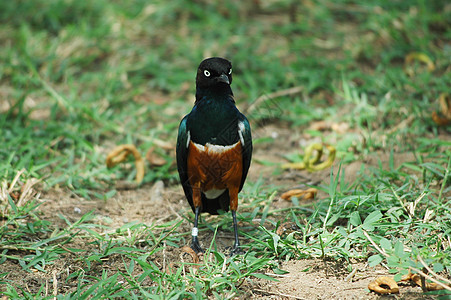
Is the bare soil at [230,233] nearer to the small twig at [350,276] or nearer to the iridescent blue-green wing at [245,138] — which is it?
the small twig at [350,276]

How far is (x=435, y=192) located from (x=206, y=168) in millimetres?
1656

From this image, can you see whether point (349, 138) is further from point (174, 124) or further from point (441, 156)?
point (174, 124)

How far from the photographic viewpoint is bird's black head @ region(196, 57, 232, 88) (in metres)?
3.35

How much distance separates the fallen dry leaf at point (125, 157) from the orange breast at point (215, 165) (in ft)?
3.32

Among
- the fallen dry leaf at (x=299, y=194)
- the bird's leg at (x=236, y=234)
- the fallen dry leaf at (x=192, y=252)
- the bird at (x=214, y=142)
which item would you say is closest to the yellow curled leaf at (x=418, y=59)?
the fallen dry leaf at (x=299, y=194)

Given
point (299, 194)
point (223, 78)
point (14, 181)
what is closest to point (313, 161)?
point (299, 194)

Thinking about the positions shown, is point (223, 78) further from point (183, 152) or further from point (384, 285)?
point (384, 285)

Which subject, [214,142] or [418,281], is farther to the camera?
[214,142]

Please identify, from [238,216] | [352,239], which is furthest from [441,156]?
[238,216]

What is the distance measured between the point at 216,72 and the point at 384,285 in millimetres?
1641

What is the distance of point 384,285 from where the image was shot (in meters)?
2.84

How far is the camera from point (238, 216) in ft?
12.4

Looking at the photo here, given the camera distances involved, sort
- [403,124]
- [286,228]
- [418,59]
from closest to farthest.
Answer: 1. [286,228]
2. [403,124]
3. [418,59]

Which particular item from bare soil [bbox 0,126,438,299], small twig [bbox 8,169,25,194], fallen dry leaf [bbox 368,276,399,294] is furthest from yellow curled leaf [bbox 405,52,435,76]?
small twig [bbox 8,169,25,194]
